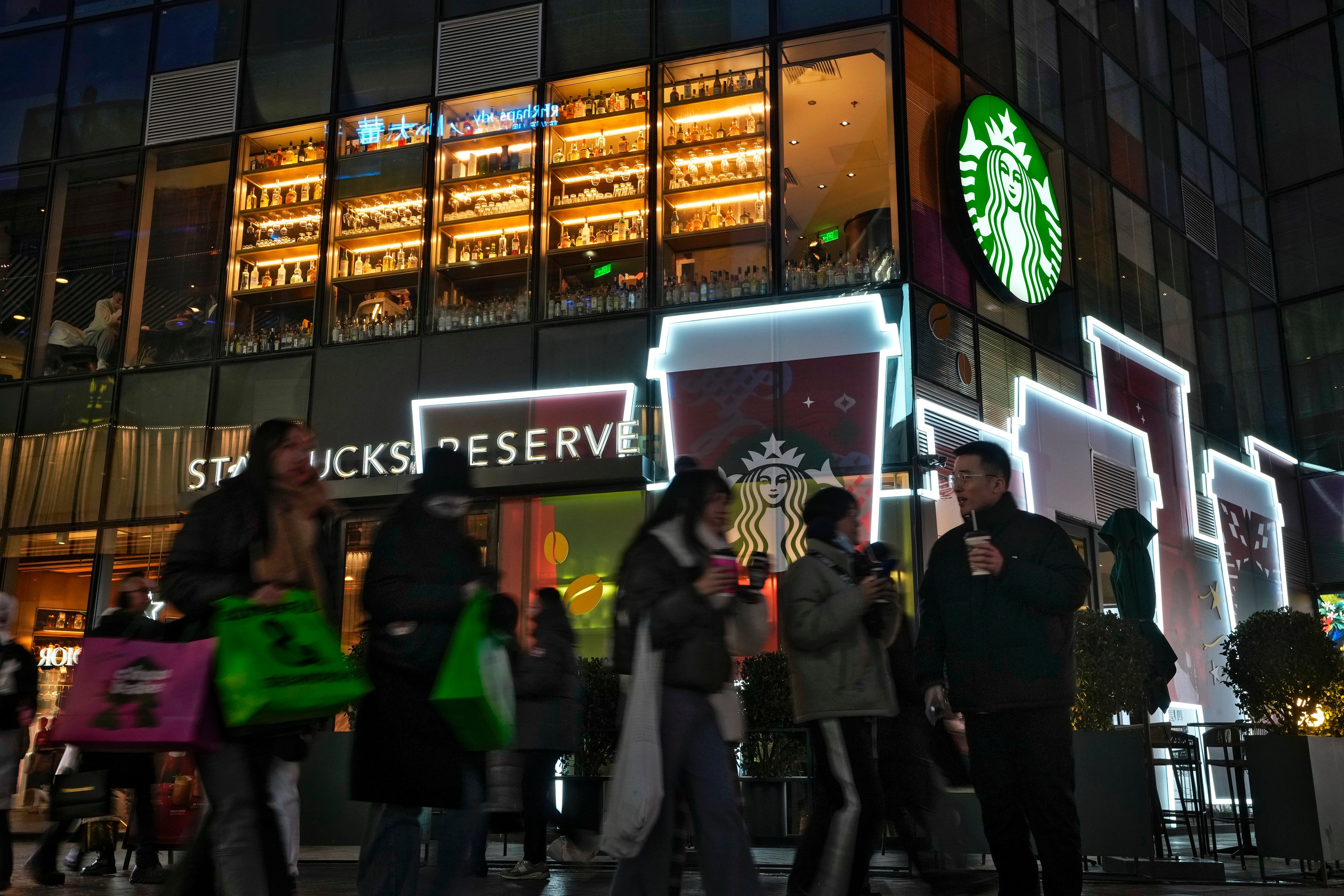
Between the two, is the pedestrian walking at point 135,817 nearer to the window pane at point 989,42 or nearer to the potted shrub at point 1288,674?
the potted shrub at point 1288,674

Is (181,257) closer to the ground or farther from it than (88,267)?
closer to the ground

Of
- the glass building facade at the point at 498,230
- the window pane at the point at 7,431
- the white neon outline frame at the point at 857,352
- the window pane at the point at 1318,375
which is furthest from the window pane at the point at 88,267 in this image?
the window pane at the point at 1318,375

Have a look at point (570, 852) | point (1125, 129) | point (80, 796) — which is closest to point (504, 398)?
point (570, 852)

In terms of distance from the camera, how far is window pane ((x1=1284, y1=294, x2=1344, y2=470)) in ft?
67.6

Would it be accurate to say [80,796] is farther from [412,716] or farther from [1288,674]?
[1288,674]

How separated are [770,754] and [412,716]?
6388 millimetres

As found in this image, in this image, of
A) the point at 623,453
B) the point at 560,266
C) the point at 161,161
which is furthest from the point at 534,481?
the point at 161,161

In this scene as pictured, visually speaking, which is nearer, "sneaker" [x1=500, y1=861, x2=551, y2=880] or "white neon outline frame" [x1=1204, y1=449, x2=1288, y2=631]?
"sneaker" [x1=500, y1=861, x2=551, y2=880]

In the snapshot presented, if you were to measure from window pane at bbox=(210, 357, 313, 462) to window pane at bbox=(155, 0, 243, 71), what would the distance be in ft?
13.8

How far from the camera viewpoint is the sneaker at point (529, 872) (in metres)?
7.58

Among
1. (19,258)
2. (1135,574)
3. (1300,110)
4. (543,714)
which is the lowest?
(543,714)

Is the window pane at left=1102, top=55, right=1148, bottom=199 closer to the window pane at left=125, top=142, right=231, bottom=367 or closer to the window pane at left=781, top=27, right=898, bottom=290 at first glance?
the window pane at left=781, top=27, right=898, bottom=290

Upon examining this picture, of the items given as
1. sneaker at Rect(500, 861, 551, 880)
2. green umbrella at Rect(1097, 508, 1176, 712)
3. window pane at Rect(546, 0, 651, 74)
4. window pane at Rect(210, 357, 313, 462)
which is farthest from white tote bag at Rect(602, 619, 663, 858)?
window pane at Rect(546, 0, 651, 74)

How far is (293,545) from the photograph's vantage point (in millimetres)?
3906
